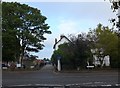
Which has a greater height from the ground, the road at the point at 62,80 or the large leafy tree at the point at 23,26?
the large leafy tree at the point at 23,26

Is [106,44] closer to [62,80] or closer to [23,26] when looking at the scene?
[23,26]

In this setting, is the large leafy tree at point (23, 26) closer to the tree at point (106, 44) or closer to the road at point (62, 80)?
the tree at point (106, 44)

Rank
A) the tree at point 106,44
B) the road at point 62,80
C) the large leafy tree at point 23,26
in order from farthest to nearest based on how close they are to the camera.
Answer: the large leafy tree at point 23,26
the tree at point 106,44
the road at point 62,80

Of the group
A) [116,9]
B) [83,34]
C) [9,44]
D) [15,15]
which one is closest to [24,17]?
[15,15]

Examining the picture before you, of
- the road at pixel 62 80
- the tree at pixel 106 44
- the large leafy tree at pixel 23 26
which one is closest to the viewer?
the road at pixel 62 80

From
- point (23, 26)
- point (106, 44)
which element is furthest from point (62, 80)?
point (23, 26)

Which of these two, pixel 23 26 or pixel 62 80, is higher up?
pixel 23 26

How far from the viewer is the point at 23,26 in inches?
2790

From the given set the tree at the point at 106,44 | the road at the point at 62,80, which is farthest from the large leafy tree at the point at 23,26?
the road at the point at 62,80

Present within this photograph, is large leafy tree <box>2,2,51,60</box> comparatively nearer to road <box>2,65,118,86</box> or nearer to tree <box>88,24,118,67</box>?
tree <box>88,24,118,67</box>

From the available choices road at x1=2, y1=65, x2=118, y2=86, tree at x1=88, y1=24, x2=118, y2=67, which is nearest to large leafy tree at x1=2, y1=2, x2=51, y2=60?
tree at x1=88, y1=24, x2=118, y2=67

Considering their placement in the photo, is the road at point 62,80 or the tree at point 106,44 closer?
the road at point 62,80

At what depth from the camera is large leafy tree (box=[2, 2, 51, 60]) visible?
68.7m

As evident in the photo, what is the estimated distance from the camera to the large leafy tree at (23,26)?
6874 centimetres
